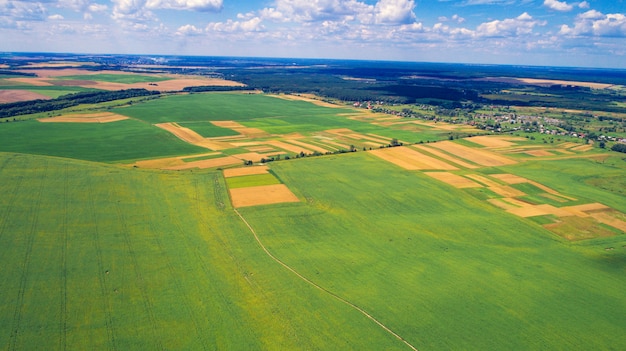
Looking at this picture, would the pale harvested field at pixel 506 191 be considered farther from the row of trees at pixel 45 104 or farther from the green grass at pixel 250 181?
the row of trees at pixel 45 104

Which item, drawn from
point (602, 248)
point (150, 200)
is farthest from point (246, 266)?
point (602, 248)

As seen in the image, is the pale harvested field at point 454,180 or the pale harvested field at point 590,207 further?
the pale harvested field at point 454,180

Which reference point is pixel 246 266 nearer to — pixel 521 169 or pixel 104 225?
pixel 104 225

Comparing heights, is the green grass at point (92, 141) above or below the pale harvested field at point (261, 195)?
above

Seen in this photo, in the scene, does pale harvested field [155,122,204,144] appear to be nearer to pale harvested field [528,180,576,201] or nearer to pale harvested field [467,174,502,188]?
pale harvested field [467,174,502,188]

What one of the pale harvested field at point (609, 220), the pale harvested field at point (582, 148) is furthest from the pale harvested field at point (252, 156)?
the pale harvested field at point (582, 148)

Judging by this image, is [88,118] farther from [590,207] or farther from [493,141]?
[590,207]
